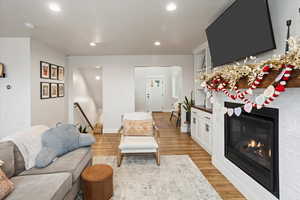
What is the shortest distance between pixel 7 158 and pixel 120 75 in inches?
155

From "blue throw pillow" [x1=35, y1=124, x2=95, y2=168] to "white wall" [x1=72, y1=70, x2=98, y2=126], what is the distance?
3.35m

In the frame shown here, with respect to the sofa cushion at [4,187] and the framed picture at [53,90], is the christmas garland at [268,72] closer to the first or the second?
the sofa cushion at [4,187]

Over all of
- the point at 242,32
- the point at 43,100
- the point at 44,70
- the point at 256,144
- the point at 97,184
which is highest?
the point at 242,32

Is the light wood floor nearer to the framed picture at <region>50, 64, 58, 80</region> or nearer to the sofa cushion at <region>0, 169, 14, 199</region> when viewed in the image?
the framed picture at <region>50, 64, 58, 80</region>

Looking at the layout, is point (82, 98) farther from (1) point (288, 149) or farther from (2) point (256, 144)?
(1) point (288, 149)

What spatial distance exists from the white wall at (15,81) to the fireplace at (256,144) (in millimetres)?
3959

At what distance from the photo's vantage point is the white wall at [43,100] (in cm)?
362

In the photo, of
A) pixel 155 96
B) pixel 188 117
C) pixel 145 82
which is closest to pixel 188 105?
pixel 188 117

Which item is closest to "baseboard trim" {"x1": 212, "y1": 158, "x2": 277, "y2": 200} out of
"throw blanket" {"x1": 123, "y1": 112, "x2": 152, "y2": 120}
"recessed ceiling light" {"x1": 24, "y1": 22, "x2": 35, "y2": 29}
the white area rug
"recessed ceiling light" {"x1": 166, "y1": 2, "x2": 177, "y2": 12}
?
the white area rug

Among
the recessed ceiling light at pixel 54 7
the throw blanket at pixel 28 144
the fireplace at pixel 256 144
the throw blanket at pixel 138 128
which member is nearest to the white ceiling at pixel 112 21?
the recessed ceiling light at pixel 54 7

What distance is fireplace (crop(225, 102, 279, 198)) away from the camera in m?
1.66

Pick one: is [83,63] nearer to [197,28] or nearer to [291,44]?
[197,28]

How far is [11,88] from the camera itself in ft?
11.5

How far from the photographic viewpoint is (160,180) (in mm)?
2467
